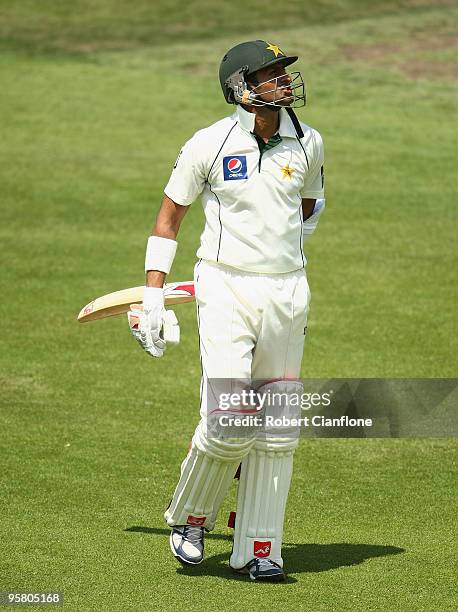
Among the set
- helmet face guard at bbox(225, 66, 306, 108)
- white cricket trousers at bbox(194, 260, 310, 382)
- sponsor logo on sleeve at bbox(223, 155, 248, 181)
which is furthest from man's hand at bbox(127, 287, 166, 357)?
helmet face guard at bbox(225, 66, 306, 108)

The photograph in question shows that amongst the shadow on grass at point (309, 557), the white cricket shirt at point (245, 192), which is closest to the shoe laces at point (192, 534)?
the shadow on grass at point (309, 557)

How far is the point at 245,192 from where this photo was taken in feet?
17.5

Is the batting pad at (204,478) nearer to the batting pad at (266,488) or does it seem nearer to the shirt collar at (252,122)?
the batting pad at (266,488)

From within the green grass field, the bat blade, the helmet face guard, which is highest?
the helmet face guard

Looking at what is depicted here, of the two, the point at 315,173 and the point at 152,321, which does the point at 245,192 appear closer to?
the point at 315,173

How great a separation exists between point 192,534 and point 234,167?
1612 millimetres

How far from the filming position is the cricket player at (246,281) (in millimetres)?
5332

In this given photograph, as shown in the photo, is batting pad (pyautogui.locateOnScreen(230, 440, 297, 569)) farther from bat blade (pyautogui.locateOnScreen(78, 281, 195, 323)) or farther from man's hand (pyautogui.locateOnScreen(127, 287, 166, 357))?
bat blade (pyautogui.locateOnScreen(78, 281, 195, 323))

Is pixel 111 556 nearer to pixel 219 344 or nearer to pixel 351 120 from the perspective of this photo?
pixel 219 344

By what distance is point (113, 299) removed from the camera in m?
6.05

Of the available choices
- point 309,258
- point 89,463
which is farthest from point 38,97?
point 89,463

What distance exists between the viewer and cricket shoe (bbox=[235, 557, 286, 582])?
Answer: 17.6ft

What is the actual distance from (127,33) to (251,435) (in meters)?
17.5

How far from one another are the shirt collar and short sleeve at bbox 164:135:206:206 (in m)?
0.21
